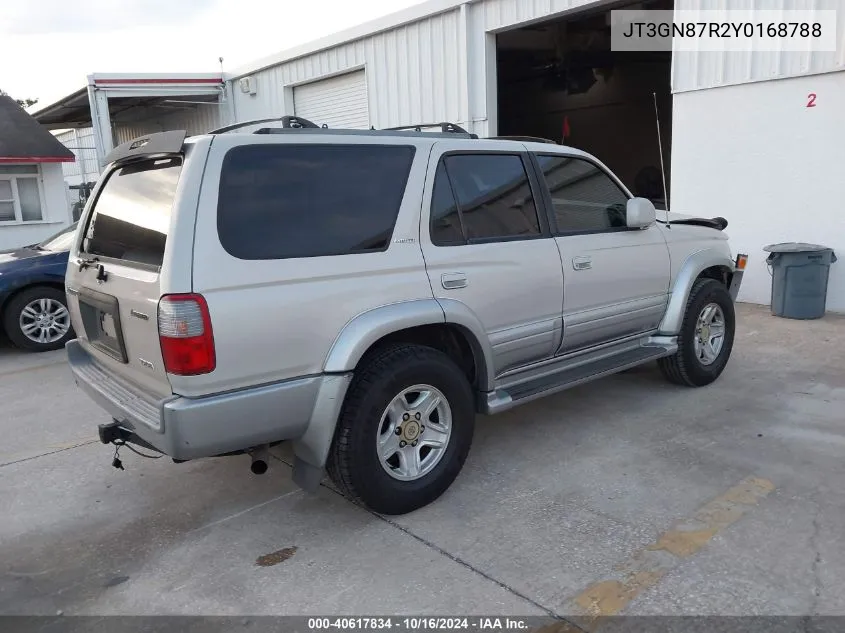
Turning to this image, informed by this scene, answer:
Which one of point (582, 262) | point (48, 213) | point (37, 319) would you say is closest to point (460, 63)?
point (37, 319)

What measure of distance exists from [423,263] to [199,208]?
A: 1.17m

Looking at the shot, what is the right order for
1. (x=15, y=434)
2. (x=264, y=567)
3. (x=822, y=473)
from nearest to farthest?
(x=264, y=567)
(x=822, y=473)
(x=15, y=434)

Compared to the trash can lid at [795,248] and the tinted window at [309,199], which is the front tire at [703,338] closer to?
the trash can lid at [795,248]

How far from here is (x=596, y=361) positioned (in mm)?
4641

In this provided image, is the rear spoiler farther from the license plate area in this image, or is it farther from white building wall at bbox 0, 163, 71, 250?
white building wall at bbox 0, 163, 71, 250

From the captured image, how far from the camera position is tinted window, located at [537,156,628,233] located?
173 inches

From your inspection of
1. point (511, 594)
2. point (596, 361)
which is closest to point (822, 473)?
point (596, 361)

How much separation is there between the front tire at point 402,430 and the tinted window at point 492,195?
2.74 feet

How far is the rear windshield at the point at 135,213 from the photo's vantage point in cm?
309

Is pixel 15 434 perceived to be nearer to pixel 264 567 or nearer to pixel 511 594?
pixel 264 567

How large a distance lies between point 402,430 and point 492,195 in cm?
151

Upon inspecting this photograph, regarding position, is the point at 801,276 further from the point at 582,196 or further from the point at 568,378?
the point at 568,378

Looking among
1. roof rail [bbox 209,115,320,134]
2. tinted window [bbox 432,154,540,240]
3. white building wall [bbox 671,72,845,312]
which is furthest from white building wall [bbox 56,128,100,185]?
tinted window [bbox 432,154,540,240]

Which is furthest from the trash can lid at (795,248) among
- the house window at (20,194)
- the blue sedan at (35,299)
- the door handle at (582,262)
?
the house window at (20,194)
